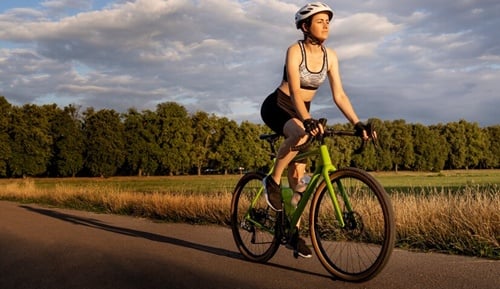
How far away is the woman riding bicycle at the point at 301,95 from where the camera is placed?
4.67 meters

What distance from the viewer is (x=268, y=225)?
5422mm

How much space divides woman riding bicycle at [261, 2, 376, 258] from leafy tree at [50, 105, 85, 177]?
67.4 m

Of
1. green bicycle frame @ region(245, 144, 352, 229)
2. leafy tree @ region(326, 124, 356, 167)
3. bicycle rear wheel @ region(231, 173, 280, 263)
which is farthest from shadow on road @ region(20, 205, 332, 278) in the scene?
leafy tree @ region(326, 124, 356, 167)

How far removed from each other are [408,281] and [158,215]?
23.9 ft

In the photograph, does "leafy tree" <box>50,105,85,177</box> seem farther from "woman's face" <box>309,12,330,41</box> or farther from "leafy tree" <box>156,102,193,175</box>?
"woman's face" <box>309,12,330,41</box>

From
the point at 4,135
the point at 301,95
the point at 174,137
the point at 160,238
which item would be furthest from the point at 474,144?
the point at 301,95

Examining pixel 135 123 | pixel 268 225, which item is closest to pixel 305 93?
pixel 268 225

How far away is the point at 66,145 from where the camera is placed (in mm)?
68625

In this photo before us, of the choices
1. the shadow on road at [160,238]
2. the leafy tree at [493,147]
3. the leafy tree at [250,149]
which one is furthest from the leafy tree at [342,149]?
the shadow on road at [160,238]

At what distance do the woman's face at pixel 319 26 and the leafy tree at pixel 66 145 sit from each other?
68002 millimetres

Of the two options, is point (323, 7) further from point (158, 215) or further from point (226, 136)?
point (226, 136)

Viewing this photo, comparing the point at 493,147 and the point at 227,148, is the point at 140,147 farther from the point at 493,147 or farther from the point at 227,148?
the point at 493,147

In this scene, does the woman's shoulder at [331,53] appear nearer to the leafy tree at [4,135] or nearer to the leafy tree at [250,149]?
the leafy tree at [4,135]

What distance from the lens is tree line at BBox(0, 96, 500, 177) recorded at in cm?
6644
